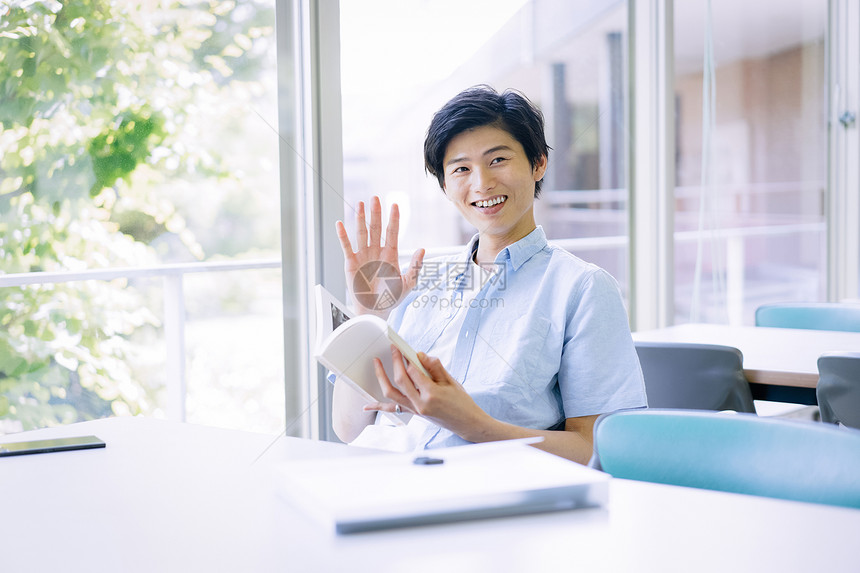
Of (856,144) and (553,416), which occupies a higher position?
(856,144)

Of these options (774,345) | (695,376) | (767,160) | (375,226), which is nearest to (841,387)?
(695,376)

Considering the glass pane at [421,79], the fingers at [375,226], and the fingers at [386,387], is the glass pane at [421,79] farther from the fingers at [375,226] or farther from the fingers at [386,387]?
the fingers at [386,387]

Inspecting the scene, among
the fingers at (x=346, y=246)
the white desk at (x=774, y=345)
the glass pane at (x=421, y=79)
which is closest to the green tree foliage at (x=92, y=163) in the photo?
the glass pane at (x=421, y=79)

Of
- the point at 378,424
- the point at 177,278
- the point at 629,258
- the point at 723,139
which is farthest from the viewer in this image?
the point at 723,139

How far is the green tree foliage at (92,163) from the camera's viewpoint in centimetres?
202

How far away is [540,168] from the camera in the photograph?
4.21 ft

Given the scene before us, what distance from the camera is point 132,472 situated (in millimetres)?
898

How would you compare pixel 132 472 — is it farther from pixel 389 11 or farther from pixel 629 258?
pixel 629 258

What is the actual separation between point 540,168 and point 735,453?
1.84 ft

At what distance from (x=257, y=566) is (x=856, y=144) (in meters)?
4.27

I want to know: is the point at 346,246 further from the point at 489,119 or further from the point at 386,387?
the point at 489,119

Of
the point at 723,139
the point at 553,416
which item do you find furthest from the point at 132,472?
the point at 723,139

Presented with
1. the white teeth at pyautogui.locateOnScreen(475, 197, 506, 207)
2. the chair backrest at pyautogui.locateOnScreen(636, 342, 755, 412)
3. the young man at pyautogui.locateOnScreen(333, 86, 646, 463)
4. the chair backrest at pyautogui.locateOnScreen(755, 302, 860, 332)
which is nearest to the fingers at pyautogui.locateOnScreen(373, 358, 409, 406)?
the young man at pyautogui.locateOnScreen(333, 86, 646, 463)

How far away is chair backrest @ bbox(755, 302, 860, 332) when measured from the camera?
2373mm
